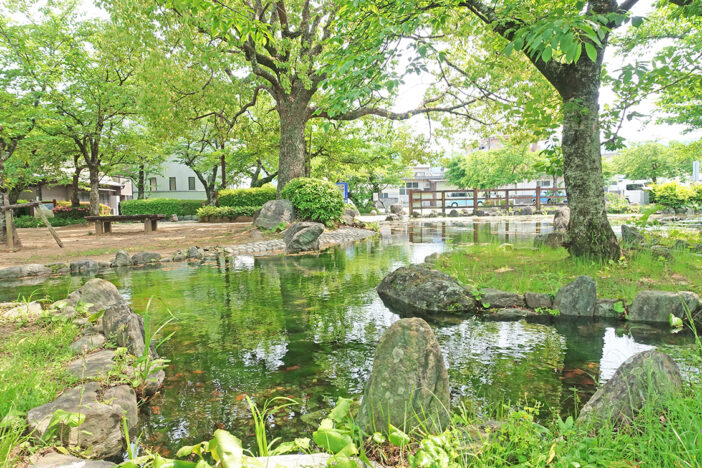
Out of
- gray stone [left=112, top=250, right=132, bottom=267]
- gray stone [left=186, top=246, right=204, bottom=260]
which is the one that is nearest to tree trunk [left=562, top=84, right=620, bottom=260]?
gray stone [left=186, top=246, right=204, bottom=260]

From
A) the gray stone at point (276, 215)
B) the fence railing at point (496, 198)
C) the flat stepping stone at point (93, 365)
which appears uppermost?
the fence railing at point (496, 198)

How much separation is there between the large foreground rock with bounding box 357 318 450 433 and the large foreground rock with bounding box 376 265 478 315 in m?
3.17

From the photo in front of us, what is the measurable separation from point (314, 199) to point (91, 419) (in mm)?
13689

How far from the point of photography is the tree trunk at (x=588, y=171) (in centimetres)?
691

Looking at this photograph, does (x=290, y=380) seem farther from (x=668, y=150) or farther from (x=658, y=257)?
(x=668, y=150)

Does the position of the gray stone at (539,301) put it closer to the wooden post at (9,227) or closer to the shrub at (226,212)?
the wooden post at (9,227)

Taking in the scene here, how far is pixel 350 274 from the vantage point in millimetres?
8633

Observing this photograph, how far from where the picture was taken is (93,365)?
10.6 ft

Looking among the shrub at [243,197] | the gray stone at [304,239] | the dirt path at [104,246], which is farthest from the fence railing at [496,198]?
the dirt path at [104,246]

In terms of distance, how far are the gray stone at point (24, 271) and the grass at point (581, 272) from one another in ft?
28.0

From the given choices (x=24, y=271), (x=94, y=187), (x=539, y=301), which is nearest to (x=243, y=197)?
(x=94, y=187)

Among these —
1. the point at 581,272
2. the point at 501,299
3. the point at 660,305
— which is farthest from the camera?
the point at 581,272

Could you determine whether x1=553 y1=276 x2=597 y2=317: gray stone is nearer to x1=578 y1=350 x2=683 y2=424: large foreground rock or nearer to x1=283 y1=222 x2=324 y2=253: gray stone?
x1=578 y1=350 x2=683 y2=424: large foreground rock

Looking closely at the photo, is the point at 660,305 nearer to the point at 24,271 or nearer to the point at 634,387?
the point at 634,387
